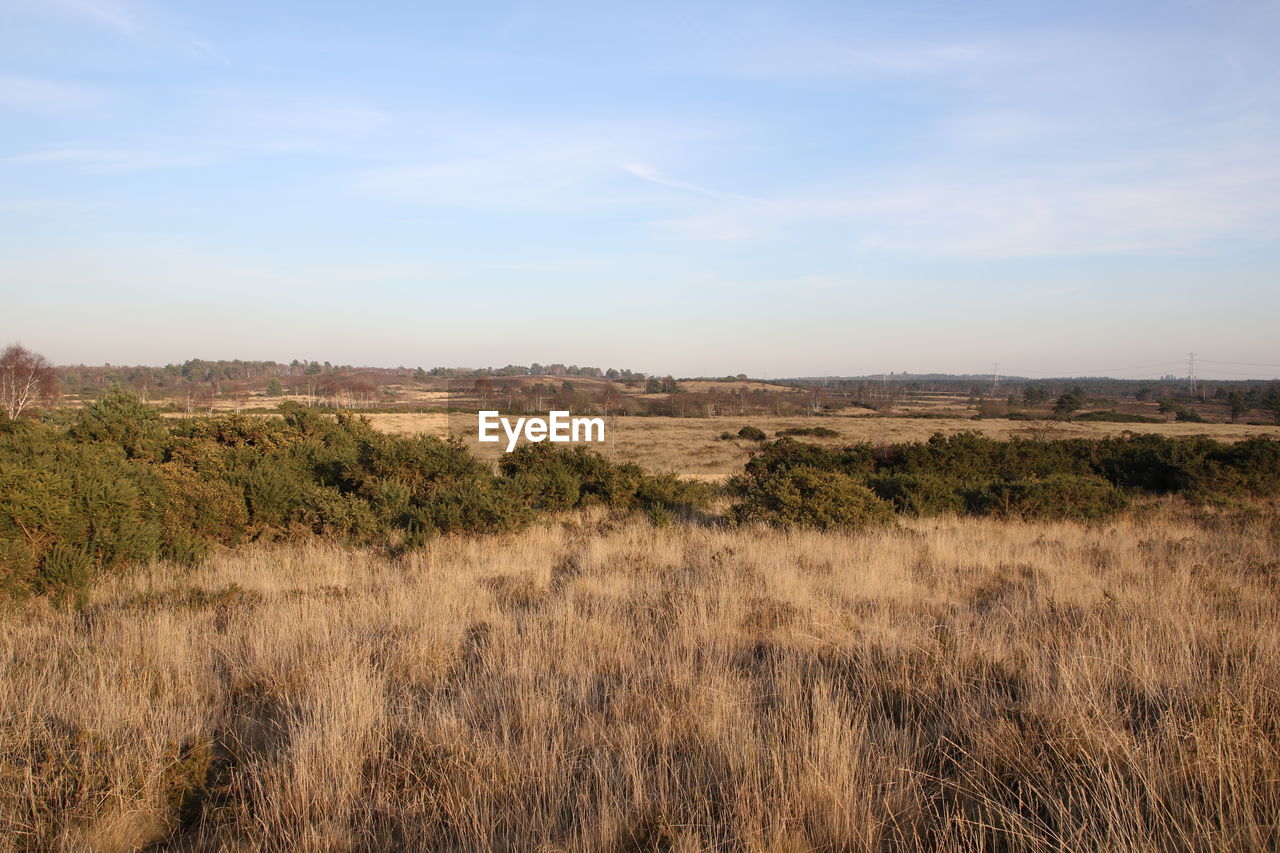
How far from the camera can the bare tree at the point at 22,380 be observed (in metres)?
44.8

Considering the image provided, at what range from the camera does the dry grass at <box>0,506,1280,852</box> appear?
2.72 metres

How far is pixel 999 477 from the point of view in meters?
17.3

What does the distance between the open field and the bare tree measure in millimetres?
21294

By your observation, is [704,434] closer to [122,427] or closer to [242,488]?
[122,427]

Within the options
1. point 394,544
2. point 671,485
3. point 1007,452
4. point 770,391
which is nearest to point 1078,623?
point 394,544

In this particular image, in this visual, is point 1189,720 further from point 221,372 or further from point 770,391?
point 221,372

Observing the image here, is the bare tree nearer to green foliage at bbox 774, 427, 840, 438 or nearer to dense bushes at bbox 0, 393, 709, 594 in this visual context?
dense bushes at bbox 0, 393, 709, 594

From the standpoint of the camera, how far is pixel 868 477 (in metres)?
14.3

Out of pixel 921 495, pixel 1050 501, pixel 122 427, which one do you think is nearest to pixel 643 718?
pixel 921 495

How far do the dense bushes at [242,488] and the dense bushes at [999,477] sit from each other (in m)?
2.02

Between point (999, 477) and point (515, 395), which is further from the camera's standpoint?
point (515, 395)

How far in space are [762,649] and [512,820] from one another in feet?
8.28

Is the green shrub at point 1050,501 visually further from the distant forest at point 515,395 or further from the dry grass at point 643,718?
the distant forest at point 515,395

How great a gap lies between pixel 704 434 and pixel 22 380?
44569 millimetres
